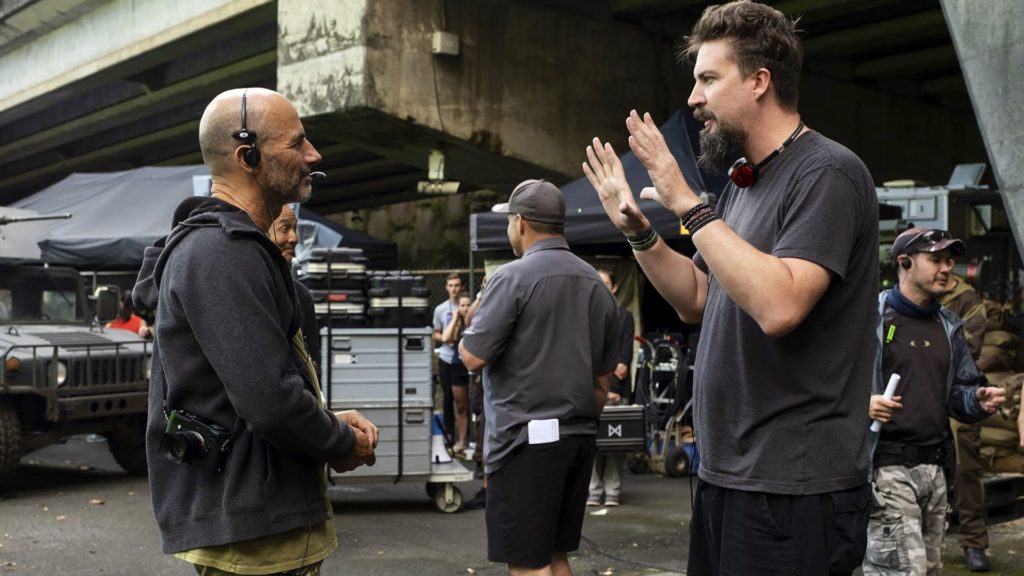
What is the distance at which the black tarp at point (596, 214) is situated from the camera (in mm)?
12367

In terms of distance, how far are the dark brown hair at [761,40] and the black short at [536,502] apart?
2500 mm

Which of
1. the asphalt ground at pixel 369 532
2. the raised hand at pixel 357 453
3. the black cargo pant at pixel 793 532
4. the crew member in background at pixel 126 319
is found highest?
the crew member in background at pixel 126 319

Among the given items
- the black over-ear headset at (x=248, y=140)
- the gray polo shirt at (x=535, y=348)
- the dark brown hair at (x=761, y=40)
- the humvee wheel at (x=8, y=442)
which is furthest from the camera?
the humvee wheel at (x=8, y=442)

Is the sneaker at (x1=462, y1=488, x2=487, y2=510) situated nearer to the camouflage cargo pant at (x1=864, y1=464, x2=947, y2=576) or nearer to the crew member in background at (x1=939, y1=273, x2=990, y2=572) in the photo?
the crew member in background at (x1=939, y1=273, x2=990, y2=572)

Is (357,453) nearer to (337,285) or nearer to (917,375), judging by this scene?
(917,375)

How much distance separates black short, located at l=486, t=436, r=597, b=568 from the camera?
5.07 metres

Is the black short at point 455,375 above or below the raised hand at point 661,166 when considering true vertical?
below

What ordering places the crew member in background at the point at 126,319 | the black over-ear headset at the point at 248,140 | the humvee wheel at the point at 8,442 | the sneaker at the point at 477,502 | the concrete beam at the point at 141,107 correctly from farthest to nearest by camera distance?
1. the concrete beam at the point at 141,107
2. the crew member in background at the point at 126,319
3. the humvee wheel at the point at 8,442
4. the sneaker at the point at 477,502
5. the black over-ear headset at the point at 248,140

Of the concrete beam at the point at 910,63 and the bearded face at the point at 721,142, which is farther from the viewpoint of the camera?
the concrete beam at the point at 910,63

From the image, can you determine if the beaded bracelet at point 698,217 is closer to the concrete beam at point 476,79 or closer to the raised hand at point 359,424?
the raised hand at point 359,424

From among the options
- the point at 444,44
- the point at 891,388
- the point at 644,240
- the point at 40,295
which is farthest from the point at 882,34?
the point at 644,240

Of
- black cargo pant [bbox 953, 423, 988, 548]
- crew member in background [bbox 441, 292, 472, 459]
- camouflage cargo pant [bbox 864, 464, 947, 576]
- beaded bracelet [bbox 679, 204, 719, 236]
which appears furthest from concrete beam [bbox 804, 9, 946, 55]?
beaded bracelet [bbox 679, 204, 719, 236]

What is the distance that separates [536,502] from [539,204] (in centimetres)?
137

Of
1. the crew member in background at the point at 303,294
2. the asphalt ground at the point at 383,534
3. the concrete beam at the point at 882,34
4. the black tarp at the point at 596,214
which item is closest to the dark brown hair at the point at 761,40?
the crew member in background at the point at 303,294
